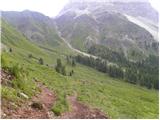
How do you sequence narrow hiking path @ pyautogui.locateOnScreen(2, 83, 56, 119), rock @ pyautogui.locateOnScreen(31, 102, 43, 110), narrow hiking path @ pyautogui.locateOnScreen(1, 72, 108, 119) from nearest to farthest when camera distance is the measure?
narrow hiking path @ pyautogui.locateOnScreen(2, 83, 56, 119), narrow hiking path @ pyautogui.locateOnScreen(1, 72, 108, 119), rock @ pyautogui.locateOnScreen(31, 102, 43, 110)

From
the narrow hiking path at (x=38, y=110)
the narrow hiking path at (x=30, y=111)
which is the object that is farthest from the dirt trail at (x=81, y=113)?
the narrow hiking path at (x=30, y=111)

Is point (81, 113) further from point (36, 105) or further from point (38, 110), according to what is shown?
point (38, 110)

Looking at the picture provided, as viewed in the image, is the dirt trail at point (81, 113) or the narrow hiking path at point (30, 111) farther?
the dirt trail at point (81, 113)

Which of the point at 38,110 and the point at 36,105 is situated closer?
the point at 38,110

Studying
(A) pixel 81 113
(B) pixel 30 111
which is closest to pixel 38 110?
(B) pixel 30 111

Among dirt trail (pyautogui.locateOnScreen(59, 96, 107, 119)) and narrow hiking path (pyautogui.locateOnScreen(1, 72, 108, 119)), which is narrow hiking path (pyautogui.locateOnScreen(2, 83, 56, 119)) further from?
dirt trail (pyautogui.locateOnScreen(59, 96, 107, 119))

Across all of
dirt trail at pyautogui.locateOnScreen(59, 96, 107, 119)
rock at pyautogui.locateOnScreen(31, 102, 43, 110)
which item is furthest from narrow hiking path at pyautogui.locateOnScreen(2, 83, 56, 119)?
dirt trail at pyautogui.locateOnScreen(59, 96, 107, 119)

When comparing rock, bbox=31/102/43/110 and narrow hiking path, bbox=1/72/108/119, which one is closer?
narrow hiking path, bbox=1/72/108/119

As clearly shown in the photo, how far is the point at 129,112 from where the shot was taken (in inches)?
1150

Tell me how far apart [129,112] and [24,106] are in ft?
41.4

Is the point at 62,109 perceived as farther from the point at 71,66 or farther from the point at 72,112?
the point at 71,66

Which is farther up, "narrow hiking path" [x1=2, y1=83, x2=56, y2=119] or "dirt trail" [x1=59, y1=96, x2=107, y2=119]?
"narrow hiking path" [x1=2, y1=83, x2=56, y2=119]

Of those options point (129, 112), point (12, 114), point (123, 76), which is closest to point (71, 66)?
point (123, 76)

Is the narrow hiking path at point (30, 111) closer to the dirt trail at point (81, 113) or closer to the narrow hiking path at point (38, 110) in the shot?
the narrow hiking path at point (38, 110)
